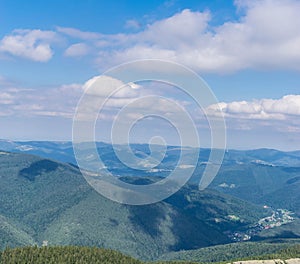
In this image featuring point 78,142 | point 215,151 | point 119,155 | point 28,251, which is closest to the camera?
point 78,142

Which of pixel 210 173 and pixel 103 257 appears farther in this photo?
pixel 103 257

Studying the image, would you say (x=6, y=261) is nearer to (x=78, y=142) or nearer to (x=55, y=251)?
(x=55, y=251)

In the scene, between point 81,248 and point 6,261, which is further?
point 81,248

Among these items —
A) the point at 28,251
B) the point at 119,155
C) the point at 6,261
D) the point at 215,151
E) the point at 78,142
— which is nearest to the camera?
the point at 78,142

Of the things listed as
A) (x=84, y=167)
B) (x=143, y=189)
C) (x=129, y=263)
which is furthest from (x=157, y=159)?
(x=129, y=263)

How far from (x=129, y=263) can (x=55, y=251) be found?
33333mm

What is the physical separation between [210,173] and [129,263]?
404 feet

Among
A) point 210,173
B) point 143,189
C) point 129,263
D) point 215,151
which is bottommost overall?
point 129,263

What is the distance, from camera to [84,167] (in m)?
60.5

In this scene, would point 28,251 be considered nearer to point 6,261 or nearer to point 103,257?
point 6,261

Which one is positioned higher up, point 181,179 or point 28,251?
point 181,179

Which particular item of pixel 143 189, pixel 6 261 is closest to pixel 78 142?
pixel 143 189

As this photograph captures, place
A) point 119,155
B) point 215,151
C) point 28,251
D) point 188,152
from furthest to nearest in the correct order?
point 28,251 < point 188,152 < point 119,155 < point 215,151

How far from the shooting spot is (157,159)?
7650 centimetres
